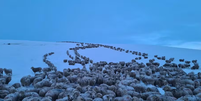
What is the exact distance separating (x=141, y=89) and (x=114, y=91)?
2.48 feet

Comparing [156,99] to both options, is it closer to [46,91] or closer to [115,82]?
[115,82]

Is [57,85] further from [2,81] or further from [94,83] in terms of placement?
[2,81]

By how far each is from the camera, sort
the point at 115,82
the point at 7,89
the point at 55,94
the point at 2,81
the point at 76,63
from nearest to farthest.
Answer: the point at 55,94 → the point at 7,89 → the point at 2,81 → the point at 115,82 → the point at 76,63

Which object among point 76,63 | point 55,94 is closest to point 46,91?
point 55,94

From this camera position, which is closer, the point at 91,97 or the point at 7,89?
the point at 91,97

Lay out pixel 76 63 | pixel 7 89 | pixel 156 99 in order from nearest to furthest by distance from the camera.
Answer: pixel 156 99, pixel 7 89, pixel 76 63

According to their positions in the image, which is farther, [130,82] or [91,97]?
[130,82]

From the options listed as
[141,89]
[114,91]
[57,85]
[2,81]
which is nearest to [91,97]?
[114,91]

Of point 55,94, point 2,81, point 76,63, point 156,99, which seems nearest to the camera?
point 156,99

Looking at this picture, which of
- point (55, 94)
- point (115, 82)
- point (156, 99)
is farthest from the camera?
point (115, 82)

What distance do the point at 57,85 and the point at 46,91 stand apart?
379mm

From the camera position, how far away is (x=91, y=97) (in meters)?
3.57

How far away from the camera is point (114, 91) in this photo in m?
4.14

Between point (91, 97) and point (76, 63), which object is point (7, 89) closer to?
point (91, 97)
